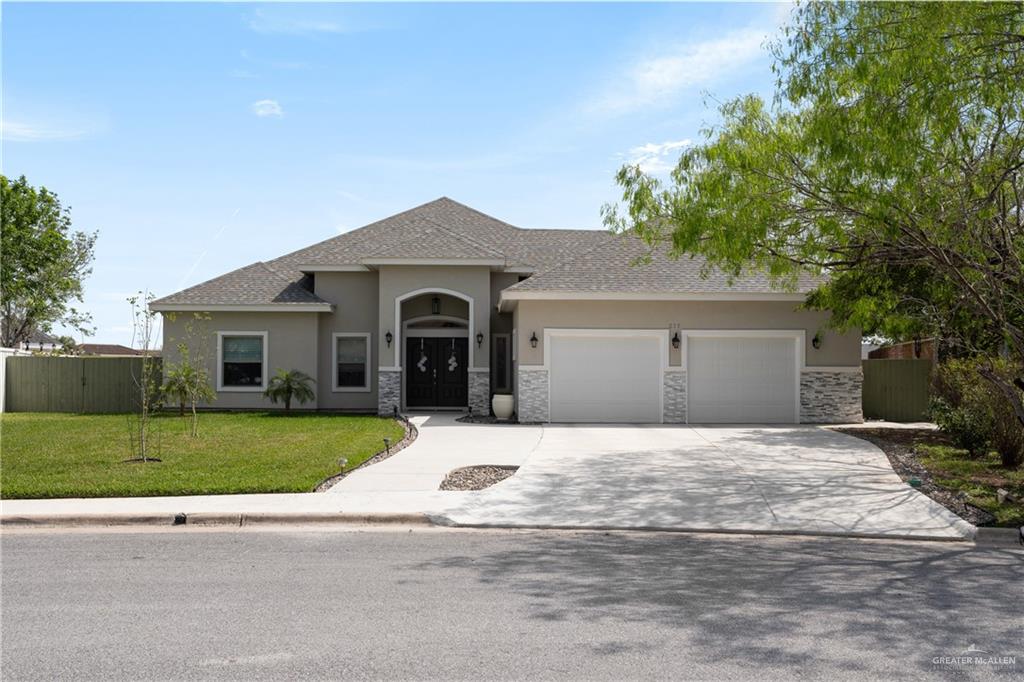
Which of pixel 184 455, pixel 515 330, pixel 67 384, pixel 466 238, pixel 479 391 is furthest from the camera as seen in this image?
pixel 67 384

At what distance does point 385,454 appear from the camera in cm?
1420

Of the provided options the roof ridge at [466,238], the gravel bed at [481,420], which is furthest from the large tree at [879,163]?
the roof ridge at [466,238]

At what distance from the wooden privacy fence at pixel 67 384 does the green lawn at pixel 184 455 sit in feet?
15.1

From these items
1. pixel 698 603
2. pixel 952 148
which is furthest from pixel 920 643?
pixel 952 148

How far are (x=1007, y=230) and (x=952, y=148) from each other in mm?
1941

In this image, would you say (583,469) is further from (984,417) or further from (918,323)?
(918,323)

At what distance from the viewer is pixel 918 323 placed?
16.9m

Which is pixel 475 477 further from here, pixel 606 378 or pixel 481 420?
pixel 481 420

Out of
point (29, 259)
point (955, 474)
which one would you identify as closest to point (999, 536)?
point (955, 474)

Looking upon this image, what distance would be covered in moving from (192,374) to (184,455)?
335 inches

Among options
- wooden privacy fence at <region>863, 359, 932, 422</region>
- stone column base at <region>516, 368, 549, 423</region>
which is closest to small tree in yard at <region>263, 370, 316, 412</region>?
stone column base at <region>516, 368, 549, 423</region>

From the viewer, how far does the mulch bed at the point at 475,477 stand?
11.5 m

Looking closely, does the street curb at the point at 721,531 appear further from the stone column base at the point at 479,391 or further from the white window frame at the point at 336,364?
the white window frame at the point at 336,364

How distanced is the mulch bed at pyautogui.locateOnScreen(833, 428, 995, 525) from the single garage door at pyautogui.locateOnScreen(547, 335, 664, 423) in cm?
444
